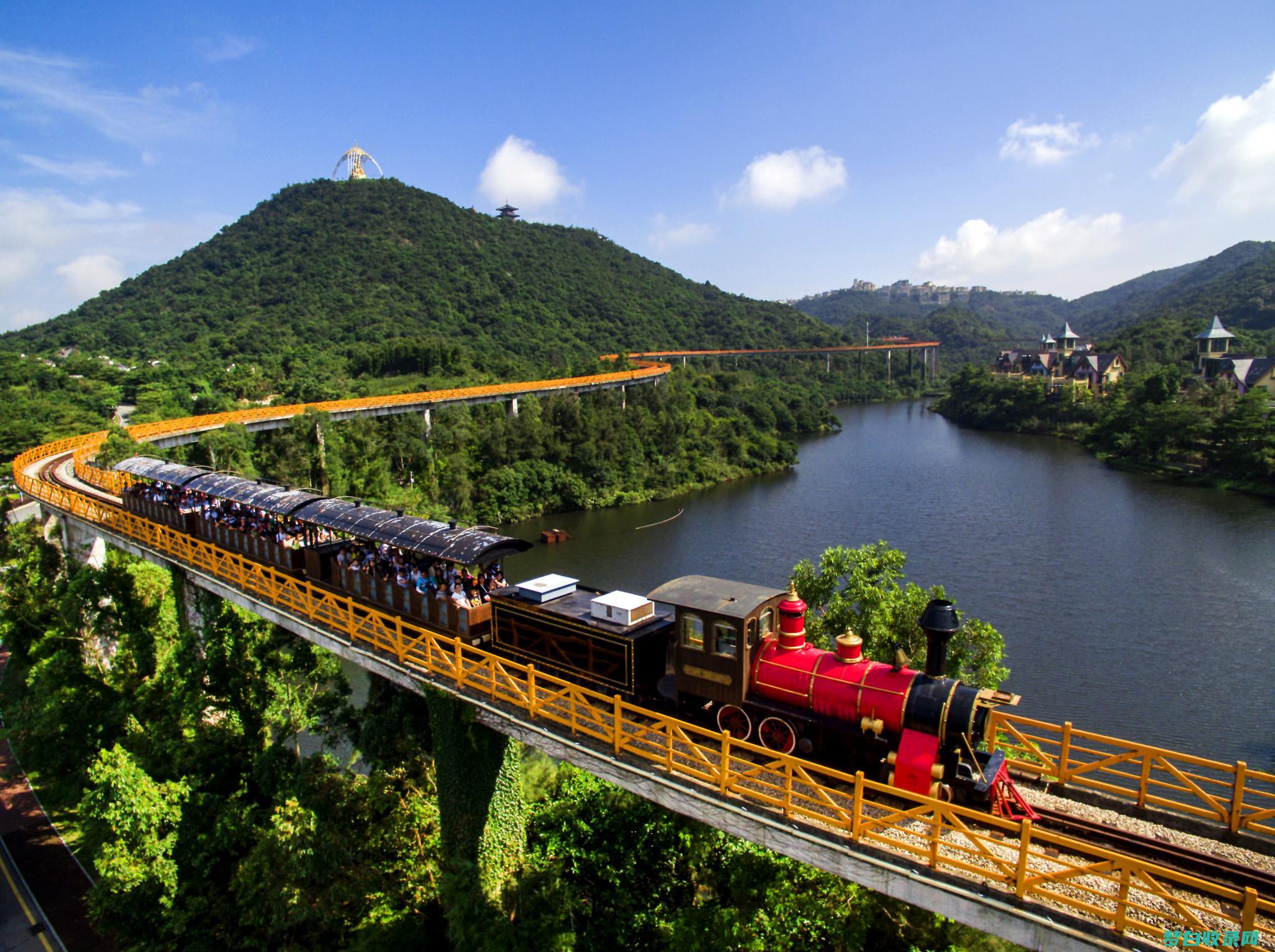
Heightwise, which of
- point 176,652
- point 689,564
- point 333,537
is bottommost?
point 689,564

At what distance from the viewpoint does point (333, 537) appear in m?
22.6

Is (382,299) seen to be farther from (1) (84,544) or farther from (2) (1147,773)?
(2) (1147,773)

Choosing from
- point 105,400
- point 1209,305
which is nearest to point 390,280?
point 105,400

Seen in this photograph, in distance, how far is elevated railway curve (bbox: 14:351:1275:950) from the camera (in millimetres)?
8453

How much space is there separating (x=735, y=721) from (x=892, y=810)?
10.4 ft

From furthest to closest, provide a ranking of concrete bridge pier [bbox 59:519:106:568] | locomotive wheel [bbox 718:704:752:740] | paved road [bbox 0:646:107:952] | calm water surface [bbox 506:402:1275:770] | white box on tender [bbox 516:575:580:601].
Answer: concrete bridge pier [bbox 59:519:106:568]
calm water surface [bbox 506:402:1275:770]
paved road [bbox 0:646:107:952]
white box on tender [bbox 516:575:580:601]
locomotive wheel [bbox 718:704:752:740]

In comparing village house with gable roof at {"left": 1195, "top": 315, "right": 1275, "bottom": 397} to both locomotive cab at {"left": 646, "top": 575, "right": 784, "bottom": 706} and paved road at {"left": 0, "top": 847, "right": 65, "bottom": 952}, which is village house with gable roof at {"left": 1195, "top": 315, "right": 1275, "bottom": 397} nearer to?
locomotive cab at {"left": 646, "top": 575, "right": 784, "bottom": 706}

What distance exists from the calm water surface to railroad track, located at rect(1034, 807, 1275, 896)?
17.6 meters

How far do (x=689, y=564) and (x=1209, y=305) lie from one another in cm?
15670

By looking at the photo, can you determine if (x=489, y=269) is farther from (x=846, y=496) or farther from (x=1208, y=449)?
(x=1208, y=449)

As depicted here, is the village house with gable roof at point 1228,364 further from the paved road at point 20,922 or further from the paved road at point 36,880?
the paved road at point 20,922

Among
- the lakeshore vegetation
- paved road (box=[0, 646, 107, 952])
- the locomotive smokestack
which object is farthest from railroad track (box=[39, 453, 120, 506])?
the locomotive smokestack

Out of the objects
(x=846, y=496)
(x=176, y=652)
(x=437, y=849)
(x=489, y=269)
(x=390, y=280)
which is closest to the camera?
(x=437, y=849)

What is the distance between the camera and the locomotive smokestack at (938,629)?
11125mm
